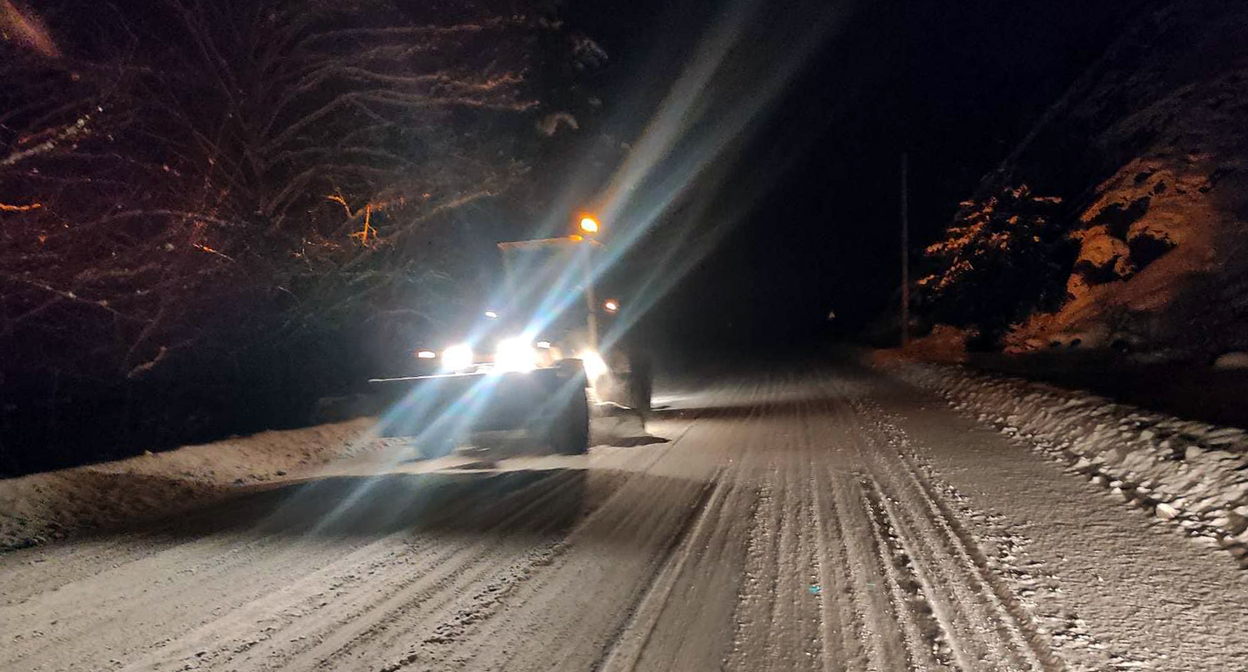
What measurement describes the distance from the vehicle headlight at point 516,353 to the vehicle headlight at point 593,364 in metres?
0.97

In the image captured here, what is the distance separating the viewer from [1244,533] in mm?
5617

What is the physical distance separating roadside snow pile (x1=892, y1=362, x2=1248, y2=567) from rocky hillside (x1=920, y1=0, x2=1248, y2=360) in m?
8.67

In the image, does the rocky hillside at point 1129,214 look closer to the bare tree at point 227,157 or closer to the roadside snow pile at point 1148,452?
the roadside snow pile at point 1148,452

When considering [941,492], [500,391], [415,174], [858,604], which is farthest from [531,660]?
[415,174]

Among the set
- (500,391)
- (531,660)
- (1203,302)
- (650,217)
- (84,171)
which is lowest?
(531,660)

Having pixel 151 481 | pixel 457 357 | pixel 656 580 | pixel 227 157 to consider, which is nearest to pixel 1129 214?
pixel 457 357

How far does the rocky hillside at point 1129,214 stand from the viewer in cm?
2061

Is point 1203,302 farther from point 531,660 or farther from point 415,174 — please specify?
point 531,660

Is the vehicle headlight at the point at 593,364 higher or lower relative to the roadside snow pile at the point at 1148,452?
higher

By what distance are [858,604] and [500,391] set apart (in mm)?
7431

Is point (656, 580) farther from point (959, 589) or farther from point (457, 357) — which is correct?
point (457, 357)

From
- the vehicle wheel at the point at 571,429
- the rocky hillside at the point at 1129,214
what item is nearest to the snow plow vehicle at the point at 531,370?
the vehicle wheel at the point at 571,429

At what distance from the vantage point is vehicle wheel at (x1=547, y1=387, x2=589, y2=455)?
11.2m

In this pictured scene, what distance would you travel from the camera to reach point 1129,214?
81.9 ft
